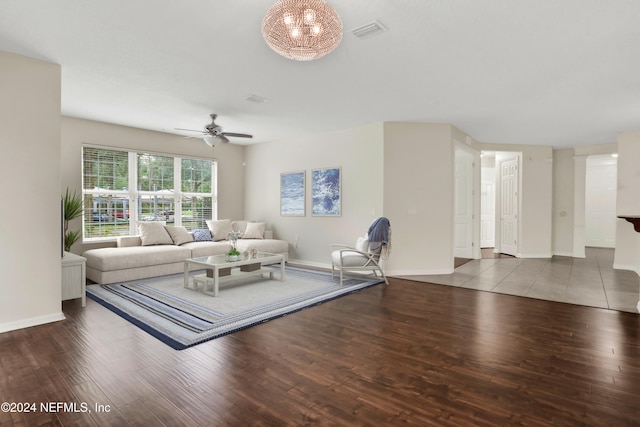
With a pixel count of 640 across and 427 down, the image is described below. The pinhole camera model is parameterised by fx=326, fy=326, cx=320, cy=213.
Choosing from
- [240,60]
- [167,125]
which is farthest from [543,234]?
[167,125]

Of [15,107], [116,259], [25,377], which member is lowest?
[25,377]

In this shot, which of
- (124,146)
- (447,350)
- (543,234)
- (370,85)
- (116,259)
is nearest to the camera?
(447,350)

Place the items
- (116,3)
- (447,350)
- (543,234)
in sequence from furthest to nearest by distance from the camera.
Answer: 1. (543,234)
2. (447,350)
3. (116,3)

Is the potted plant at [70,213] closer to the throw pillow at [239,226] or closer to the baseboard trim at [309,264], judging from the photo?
the throw pillow at [239,226]

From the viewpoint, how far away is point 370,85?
153 inches

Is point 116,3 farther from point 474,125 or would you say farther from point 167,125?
point 474,125

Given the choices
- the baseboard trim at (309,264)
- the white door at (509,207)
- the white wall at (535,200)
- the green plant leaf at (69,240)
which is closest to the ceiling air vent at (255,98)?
the baseboard trim at (309,264)

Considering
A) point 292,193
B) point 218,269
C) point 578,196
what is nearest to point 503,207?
point 578,196

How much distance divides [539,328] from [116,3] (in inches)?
176

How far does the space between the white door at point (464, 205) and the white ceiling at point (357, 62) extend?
1751 millimetres

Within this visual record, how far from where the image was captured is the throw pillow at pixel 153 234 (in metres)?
5.74

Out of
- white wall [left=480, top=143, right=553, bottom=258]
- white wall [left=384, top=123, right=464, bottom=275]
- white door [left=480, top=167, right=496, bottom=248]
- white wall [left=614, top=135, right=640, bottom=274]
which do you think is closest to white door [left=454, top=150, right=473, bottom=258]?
white wall [left=480, top=143, right=553, bottom=258]

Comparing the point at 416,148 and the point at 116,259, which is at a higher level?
the point at 416,148

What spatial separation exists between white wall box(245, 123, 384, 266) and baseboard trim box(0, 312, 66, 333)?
13.7 ft
